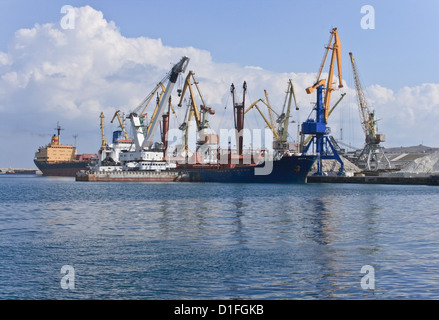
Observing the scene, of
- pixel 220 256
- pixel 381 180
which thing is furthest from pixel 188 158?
pixel 220 256

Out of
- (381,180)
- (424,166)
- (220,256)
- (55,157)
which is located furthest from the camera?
(55,157)

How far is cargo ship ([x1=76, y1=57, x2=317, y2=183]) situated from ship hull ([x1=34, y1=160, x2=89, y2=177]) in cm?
1659

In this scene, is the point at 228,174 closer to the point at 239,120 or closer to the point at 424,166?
the point at 239,120

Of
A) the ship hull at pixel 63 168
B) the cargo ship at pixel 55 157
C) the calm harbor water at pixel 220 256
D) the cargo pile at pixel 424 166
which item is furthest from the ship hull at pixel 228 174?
the calm harbor water at pixel 220 256

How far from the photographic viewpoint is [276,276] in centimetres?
1441

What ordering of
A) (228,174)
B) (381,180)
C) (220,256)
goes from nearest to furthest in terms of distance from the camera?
1. (220,256)
2. (381,180)
3. (228,174)

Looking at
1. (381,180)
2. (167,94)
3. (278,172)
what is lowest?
(381,180)

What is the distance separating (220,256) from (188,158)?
98.7m

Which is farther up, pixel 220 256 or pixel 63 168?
pixel 63 168

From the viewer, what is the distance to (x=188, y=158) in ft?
380

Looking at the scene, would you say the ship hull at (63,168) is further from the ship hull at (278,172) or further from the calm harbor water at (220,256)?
the calm harbor water at (220,256)

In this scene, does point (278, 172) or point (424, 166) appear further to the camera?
point (424, 166)

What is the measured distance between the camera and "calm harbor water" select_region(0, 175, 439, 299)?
13.0 m
